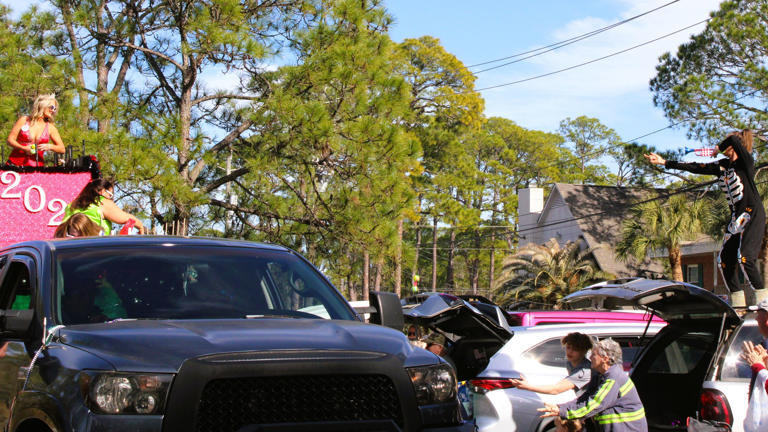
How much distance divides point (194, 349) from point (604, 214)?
4372cm

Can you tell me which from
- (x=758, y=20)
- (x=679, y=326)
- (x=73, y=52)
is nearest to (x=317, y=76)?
(x=73, y=52)

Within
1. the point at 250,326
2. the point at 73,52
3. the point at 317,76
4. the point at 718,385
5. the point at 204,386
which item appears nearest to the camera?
the point at 204,386

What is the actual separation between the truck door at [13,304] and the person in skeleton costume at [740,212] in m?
5.35

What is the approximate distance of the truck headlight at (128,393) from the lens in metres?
3.45

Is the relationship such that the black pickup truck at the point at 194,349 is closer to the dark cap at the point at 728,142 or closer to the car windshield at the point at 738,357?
the car windshield at the point at 738,357

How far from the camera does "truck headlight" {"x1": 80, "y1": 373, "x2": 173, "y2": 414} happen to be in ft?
11.3

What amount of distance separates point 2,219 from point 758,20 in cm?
2909

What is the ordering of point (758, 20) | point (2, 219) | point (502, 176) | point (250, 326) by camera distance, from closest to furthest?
1. point (250, 326)
2. point (2, 219)
3. point (758, 20)
4. point (502, 176)

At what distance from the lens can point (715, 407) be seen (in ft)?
20.4

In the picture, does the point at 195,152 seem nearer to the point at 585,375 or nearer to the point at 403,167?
the point at 403,167

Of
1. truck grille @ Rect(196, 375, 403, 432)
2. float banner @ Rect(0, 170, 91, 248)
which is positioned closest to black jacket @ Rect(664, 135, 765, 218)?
truck grille @ Rect(196, 375, 403, 432)

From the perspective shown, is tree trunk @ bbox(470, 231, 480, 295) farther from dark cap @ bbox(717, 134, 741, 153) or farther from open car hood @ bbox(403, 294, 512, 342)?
dark cap @ bbox(717, 134, 741, 153)

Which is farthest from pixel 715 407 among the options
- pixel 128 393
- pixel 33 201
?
pixel 33 201

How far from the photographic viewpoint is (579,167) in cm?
7406
